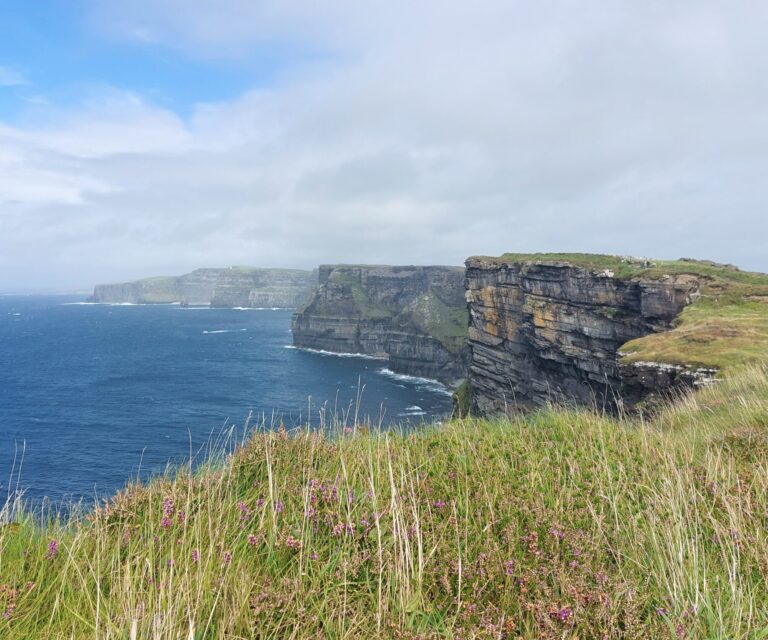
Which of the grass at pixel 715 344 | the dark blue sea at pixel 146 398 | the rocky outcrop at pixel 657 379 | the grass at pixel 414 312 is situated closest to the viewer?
the rocky outcrop at pixel 657 379

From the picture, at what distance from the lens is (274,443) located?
20.7 ft

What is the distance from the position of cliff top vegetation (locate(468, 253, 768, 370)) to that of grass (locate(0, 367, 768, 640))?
1547cm

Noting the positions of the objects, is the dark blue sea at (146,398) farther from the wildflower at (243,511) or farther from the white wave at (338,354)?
the wildflower at (243,511)

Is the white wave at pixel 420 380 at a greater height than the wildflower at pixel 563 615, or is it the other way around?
the wildflower at pixel 563 615

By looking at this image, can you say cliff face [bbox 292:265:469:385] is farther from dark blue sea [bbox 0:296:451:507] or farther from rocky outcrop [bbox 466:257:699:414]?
rocky outcrop [bbox 466:257:699:414]

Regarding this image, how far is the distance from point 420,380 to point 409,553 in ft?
428

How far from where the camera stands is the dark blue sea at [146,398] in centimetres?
5028

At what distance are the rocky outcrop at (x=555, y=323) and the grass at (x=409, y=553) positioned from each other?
35120mm

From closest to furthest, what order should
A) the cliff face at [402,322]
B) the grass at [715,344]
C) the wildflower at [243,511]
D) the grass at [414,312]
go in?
the wildflower at [243,511] < the grass at [715,344] < the cliff face at [402,322] < the grass at [414,312]

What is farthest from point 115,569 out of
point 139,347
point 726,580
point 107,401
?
point 139,347

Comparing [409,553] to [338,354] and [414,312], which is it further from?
[338,354]

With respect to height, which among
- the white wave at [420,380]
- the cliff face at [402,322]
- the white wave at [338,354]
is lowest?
the white wave at [420,380]

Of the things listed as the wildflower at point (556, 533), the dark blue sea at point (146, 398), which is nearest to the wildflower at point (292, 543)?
the wildflower at point (556, 533)

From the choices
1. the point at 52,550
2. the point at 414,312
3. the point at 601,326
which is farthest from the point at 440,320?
the point at 52,550
